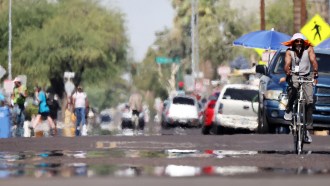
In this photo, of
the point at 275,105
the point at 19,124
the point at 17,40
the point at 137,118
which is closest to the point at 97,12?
Answer: the point at 17,40

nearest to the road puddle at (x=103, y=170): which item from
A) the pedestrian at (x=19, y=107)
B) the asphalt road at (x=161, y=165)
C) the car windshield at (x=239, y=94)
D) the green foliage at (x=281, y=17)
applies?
the asphalt road at (x=161, y=165)

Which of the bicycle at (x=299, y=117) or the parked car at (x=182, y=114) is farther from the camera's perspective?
the parked car at (x=182, y=114)

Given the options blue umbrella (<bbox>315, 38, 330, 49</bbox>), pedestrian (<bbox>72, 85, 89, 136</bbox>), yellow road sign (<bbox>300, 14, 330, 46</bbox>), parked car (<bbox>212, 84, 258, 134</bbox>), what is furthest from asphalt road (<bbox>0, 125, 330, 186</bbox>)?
yellow road sign (<bbox>300, 14, 330, 46</bbox>)

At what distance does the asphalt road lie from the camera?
495 inches

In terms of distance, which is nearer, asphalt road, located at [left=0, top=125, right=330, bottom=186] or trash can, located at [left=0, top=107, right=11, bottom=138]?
asphalt road, located at [left=0, top=125, right=330, bottom=186]

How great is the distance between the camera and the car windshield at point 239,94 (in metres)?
36.1

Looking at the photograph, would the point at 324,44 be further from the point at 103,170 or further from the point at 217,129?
the point at 103,170

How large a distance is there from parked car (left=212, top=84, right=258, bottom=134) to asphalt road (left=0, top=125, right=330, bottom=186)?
1061cm

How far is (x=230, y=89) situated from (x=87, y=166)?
69.6 feet

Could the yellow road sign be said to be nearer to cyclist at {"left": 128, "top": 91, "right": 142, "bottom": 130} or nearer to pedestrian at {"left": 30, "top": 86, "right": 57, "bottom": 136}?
pedestrian at {"left": 30, "top": 86, "right": 57, "bottom": 136}

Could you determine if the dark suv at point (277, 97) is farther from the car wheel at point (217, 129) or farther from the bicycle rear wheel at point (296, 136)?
the car wheel at point (217, 129)

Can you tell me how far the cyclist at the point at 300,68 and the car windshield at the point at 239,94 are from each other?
631 inches

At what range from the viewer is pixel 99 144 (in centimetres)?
2456

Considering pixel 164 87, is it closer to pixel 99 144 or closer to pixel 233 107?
pixel 233 107
